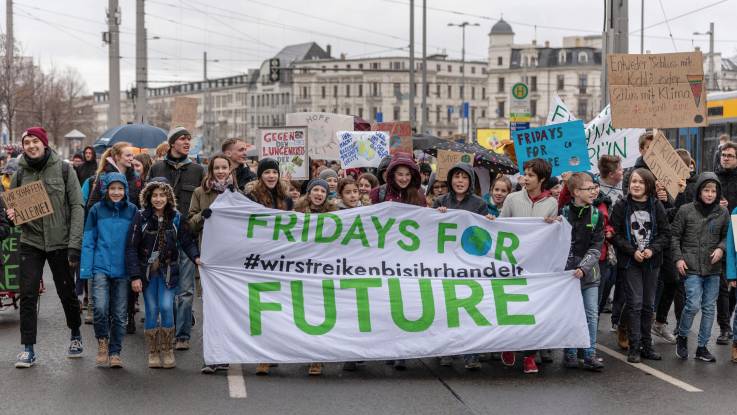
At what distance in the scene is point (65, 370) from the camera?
8.37m

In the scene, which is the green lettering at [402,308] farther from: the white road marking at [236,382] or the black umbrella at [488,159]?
the black umbrella at [488,159]

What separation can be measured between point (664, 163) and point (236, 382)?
4.43m

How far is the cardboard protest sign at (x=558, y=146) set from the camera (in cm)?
1036

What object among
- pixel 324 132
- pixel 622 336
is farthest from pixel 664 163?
pixel 324 132

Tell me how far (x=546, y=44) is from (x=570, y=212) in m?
127

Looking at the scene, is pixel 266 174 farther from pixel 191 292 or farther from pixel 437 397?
pixel 437 397

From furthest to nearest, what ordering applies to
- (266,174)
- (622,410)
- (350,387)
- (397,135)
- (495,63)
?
1. (495,63)
2. (397,135)
3. (266,174)
4. (350,387)
5. (622,410)

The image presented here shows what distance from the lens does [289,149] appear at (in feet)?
41.6

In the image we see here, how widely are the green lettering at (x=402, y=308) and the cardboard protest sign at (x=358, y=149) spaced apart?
24.4 feet

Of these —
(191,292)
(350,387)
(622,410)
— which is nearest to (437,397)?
(350,387)

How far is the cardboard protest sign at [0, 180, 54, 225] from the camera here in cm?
847

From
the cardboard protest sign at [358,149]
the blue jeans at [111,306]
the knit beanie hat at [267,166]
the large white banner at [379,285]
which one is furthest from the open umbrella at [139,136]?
the large white banner at [379,285]

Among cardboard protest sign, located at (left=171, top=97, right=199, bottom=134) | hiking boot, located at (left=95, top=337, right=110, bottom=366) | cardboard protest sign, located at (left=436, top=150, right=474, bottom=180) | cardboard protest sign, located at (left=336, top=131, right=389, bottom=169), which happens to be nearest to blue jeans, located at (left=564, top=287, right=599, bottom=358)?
hiking boot, located at (left=95, top=337, right=110, bottom=366)

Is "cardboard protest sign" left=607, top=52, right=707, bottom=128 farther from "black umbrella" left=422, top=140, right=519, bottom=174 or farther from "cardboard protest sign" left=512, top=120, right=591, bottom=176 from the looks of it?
"black umbrella" left=422, top=140, right=519, bottom=174
